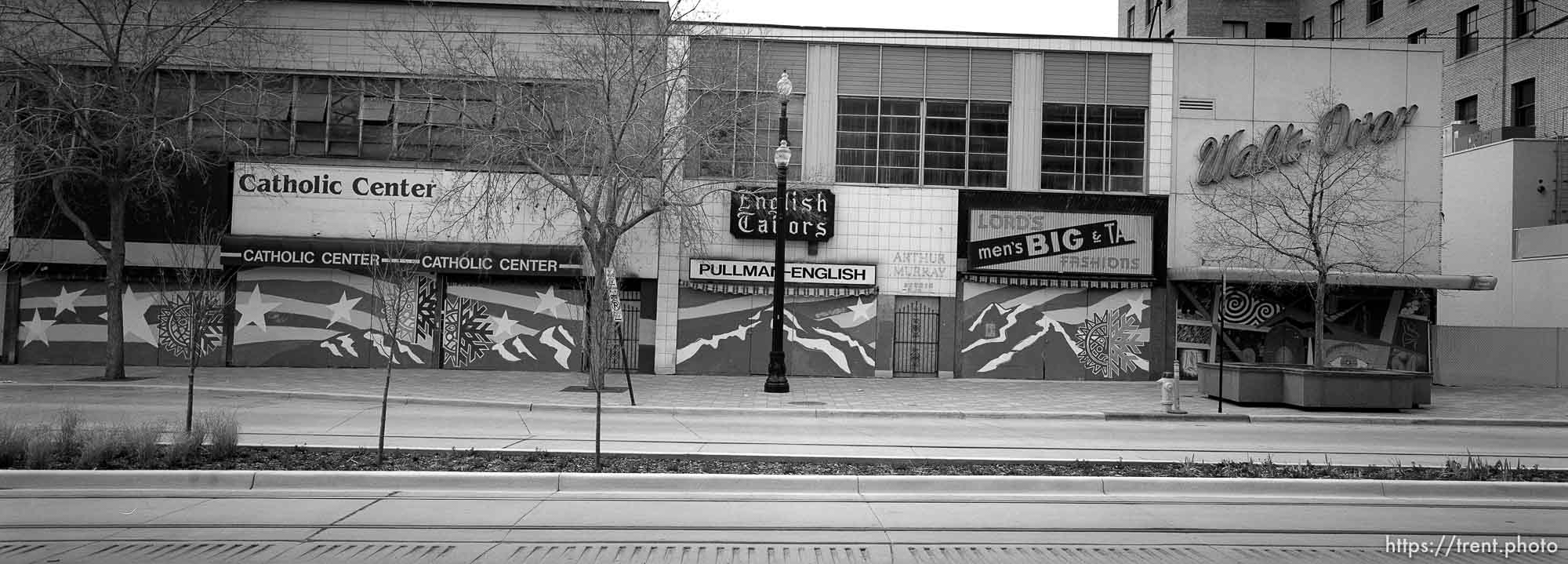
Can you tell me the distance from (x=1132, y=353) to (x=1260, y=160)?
5942 millimetres

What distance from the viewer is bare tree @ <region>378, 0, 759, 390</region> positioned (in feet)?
66.3

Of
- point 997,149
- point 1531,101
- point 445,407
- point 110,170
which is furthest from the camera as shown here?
point 1531,101

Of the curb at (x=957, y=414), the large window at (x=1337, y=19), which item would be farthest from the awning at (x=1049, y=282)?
the large window at (x=1337, y=19)

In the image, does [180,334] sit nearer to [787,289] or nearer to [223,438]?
[787,289]

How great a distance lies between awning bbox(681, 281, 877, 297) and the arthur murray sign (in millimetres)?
9514

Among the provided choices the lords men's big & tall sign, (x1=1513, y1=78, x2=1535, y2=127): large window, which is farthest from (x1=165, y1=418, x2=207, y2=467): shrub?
(x1=1513, y1=78, x2=1535, y2=127): large window

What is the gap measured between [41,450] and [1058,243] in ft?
72.0

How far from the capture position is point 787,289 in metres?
25.7

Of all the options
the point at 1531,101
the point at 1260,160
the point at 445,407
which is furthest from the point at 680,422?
the point at 1531,101

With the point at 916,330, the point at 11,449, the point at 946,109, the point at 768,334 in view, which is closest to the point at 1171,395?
the point at 916,330

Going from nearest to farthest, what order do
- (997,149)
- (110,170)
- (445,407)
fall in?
(445,407) < (110,170) < (997,149)

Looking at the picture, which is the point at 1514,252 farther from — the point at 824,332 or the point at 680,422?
the point at 680,422

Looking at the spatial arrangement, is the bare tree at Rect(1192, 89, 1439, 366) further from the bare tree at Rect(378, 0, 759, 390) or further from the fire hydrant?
the bare tree at Rect(378, 0, 759, 390)

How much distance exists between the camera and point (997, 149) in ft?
87.2
